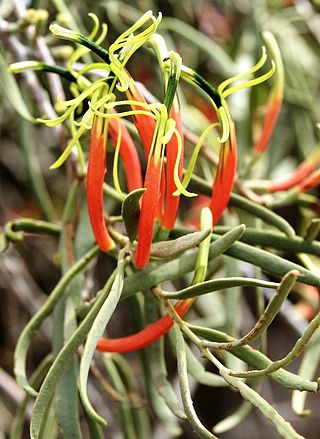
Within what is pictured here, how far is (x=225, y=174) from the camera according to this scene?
0.58 meters

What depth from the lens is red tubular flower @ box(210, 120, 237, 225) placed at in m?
0.57

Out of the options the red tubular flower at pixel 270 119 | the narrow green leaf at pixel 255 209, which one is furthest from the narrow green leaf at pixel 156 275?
the red tubular flower at pixel 270 119

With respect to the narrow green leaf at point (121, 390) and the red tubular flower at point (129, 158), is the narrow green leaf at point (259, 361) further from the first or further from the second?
the narrow green leaf at point (121, 390)

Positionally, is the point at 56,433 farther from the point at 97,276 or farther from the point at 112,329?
the point at 112,329

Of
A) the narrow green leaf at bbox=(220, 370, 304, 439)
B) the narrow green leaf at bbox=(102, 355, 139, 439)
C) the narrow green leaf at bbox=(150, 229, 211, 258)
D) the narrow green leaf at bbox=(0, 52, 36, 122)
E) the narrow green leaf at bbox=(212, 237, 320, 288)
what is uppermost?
the narrow green leaf at bbox=(0, 52, 36, 122)

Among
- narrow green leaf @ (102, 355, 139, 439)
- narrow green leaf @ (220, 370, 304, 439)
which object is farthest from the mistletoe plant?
narrow green leaf @ (102, 355, 139, 439)

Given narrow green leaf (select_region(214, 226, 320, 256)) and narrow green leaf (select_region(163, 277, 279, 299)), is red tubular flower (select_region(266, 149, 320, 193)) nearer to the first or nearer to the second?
narrow green leaf (select_region(214, 226, 320, 256))

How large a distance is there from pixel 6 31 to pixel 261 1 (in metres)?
0.44

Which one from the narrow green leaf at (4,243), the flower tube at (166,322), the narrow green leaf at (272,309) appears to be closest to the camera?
the narrow green leaf at (272,309)

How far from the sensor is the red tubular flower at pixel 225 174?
57 cm

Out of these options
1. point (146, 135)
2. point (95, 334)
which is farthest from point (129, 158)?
point (95, 334)

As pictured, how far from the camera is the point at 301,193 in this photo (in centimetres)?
74

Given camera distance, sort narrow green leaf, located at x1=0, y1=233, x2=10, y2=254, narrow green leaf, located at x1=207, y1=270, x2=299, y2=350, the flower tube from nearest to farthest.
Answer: narrow green leaf, located at x1=207, y1=270, x2=299, y2=350
the flower tube
narrow green leaf, located at x1=0, y1=233, x2=10, y2=254

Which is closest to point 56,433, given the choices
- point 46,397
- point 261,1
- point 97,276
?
point 46,397
